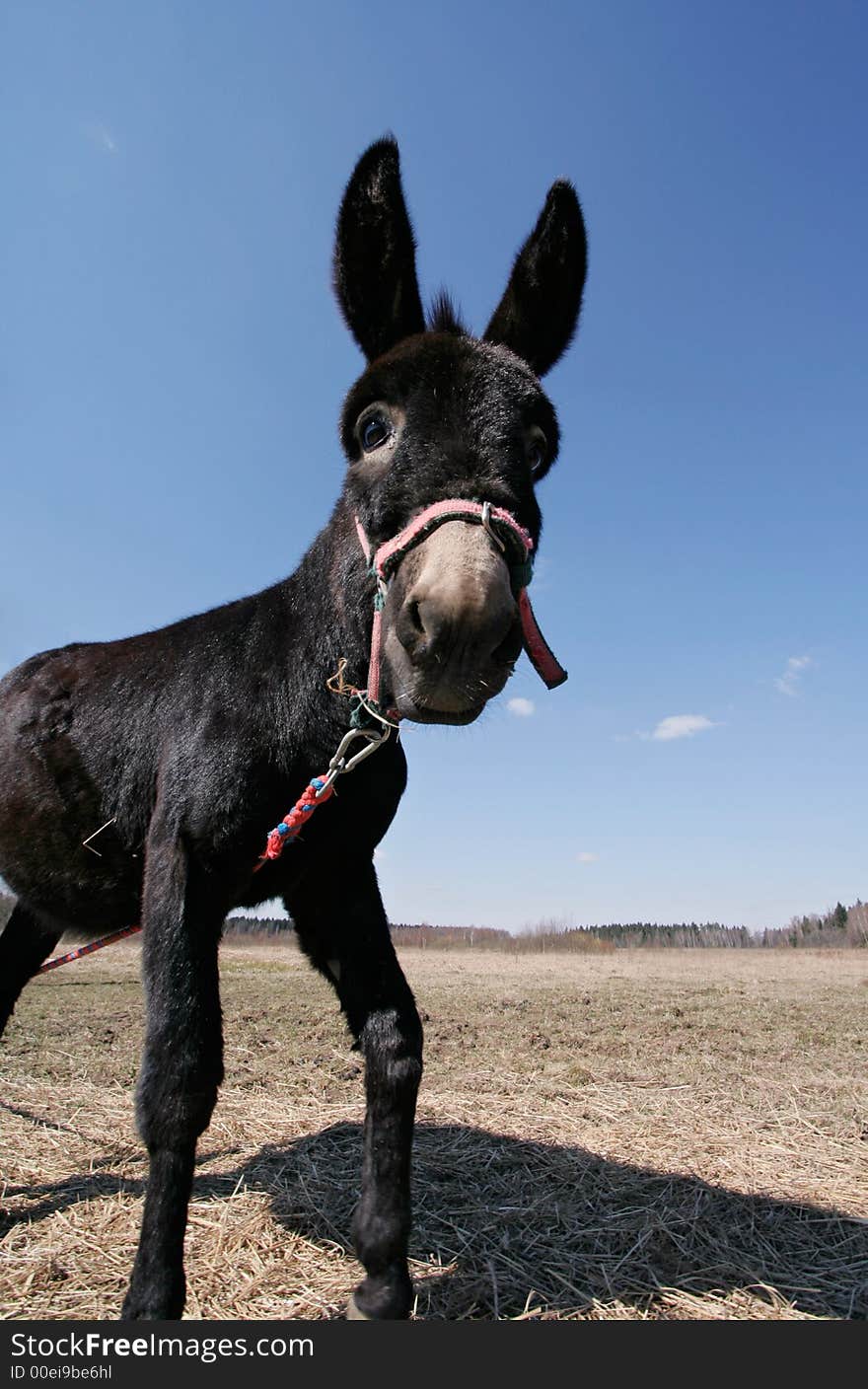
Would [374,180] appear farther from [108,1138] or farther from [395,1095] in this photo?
[108,1138]

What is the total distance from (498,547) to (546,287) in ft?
6.53

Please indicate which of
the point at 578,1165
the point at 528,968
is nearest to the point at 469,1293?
the point at 578,1165

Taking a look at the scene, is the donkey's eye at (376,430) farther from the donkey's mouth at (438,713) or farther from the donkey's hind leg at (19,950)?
the donkey's hind leg at (19,950)

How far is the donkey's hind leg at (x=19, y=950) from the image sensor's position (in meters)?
4.80

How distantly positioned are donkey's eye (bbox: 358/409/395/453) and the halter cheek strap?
41cm

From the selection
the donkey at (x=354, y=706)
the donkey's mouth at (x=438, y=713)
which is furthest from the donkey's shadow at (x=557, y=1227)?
the donkey's mouth at (x=438, y=713)

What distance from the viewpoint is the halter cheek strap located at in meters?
2.36

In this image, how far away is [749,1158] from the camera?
4.33m

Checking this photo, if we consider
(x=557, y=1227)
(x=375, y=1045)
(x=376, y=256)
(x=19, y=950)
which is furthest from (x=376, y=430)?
(x=19, y=950)

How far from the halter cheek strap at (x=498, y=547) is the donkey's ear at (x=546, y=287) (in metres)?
1.48

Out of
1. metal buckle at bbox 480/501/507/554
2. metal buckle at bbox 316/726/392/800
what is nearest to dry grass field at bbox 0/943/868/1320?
metal buckle at bbox 316/726/392/800

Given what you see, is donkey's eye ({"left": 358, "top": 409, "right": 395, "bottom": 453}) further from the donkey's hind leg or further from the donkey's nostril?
the donkey's hind leg

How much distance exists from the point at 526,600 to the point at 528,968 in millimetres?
18069

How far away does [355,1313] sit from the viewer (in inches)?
106
